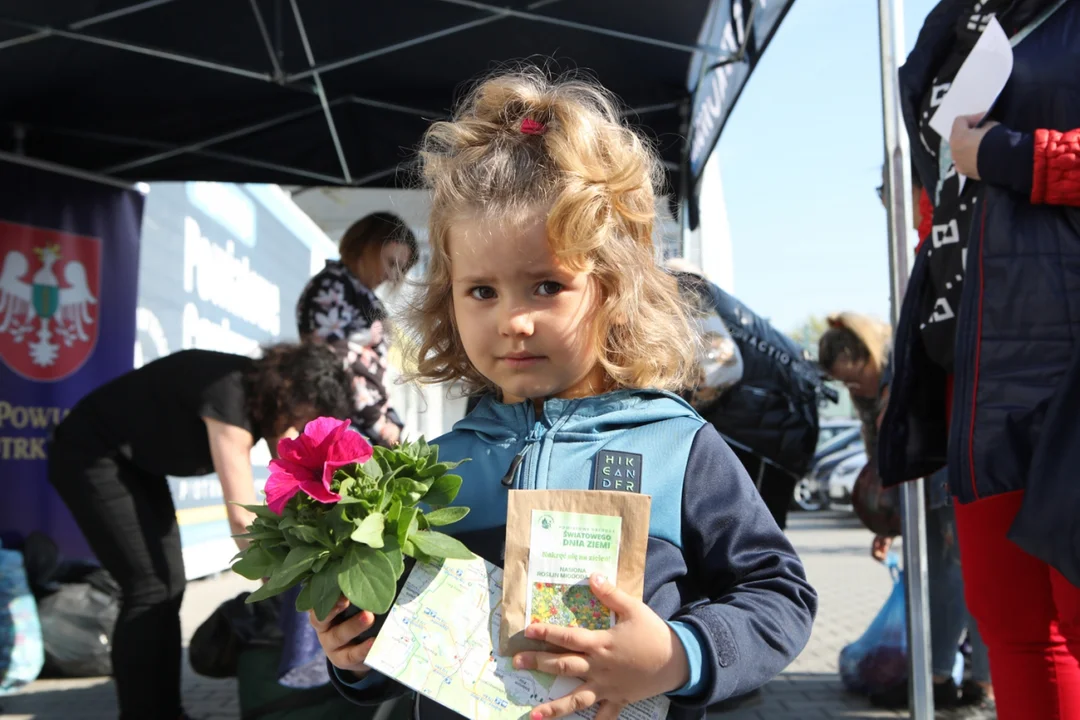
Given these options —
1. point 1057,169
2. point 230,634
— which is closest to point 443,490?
point 1057,169

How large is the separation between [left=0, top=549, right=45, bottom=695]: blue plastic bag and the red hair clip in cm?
388

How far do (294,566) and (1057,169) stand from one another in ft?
4.83

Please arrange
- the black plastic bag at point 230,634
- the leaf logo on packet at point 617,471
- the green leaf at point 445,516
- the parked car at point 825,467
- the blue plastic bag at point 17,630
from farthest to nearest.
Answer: the parked car at point 825,467 < the blue plastic bag at point 17,630 < the black plastic bag at point 230,634 < the leaf logo on packet at point 617,471 < the green leaf at point 445,516

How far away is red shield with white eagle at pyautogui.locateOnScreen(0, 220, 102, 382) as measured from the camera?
497 centimetres

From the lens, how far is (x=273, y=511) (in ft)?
3.50

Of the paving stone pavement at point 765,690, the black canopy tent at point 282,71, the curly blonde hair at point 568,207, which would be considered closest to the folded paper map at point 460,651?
the curly blonde hair at point 568,207

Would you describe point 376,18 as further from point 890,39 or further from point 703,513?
point 703,513

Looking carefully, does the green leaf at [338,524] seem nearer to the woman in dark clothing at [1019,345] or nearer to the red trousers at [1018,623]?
the woman in dark clothing at [1019,345]

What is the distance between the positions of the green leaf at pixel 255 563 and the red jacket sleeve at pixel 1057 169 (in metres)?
1.47

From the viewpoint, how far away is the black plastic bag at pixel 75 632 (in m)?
4.39

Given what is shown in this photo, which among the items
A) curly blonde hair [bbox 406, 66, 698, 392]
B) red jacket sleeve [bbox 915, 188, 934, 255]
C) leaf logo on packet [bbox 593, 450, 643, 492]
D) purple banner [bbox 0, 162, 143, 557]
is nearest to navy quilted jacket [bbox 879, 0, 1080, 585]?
red jacket sleeve [bbox 915, 188, 934, 255]

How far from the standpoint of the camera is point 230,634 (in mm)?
3441

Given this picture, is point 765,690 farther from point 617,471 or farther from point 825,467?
point 825,467

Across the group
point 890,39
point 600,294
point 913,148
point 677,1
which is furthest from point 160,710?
point 677,1
